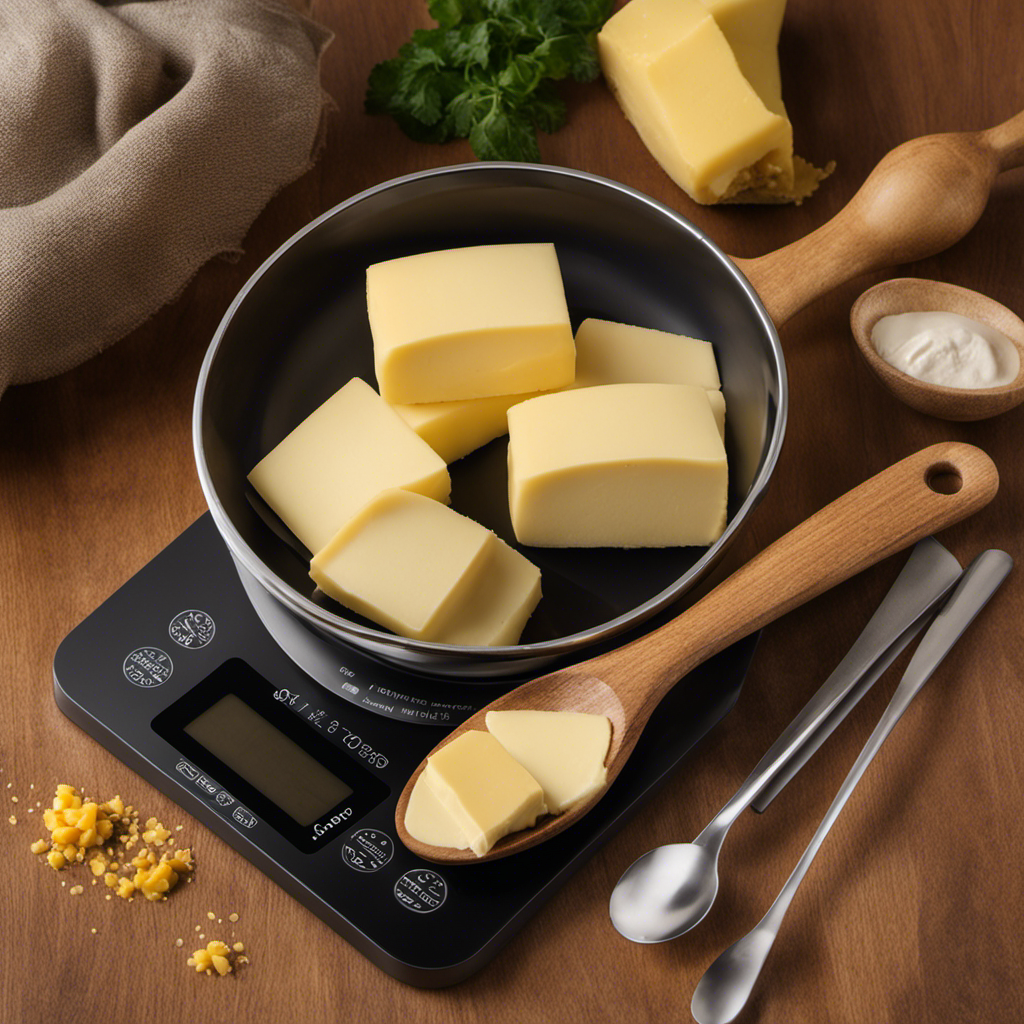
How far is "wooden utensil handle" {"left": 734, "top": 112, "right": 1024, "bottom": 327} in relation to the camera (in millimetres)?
987

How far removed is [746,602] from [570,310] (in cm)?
41

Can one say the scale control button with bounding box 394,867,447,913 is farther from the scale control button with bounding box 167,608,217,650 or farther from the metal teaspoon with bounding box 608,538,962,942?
the scale control button with bounding box 167,608,217,650

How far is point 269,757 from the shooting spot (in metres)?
0.83

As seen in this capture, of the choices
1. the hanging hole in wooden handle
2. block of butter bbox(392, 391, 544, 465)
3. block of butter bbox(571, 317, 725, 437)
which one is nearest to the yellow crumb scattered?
block of butter bbox(392, 391, 544, 465)

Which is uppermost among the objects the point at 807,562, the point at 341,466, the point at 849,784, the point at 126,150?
the point at 126,150

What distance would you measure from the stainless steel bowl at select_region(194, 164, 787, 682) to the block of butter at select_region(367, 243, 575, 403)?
0.09 metres

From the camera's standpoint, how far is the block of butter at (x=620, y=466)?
0.87 metres

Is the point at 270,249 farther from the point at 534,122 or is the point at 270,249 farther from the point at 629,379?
the point at 629,379

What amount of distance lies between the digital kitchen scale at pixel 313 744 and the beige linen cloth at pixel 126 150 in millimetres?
269

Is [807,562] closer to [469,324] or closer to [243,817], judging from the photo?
[469,324]

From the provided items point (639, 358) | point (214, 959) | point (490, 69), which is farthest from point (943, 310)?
point (214, 959)

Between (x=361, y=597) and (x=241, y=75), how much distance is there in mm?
588

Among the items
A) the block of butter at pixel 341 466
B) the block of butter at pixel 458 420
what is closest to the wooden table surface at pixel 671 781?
the block of butter at pixel 341 466

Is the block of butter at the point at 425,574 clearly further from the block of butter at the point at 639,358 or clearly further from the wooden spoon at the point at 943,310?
the wooden spoon at the point at 943,310
